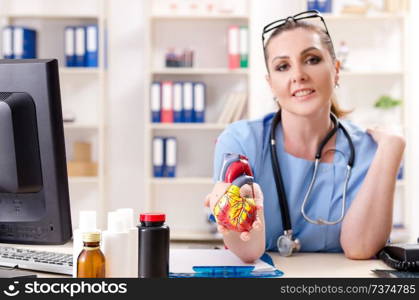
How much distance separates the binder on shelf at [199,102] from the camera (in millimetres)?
4344

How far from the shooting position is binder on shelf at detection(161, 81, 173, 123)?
4324 millimetres

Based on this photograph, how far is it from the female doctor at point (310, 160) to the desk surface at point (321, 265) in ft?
0.19

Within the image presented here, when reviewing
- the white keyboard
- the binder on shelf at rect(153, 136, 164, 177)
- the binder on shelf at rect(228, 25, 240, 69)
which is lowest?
the binder on shelf at rect(153, 136, 164, 177)

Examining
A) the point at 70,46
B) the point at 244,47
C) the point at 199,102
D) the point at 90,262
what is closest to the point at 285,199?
the point at 90,262

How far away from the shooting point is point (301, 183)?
188 centimetres

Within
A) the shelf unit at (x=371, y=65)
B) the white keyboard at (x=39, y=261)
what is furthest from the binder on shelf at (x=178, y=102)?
the white keyboard at (x=39, y=261)

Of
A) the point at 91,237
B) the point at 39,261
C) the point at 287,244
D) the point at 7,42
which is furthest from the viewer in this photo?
the point at 7,42

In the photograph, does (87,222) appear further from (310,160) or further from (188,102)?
(188,102)

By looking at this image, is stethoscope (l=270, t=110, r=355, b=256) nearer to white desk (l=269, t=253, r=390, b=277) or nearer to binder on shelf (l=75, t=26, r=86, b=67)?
white desk (l=269, t=253, r=390, b=277)

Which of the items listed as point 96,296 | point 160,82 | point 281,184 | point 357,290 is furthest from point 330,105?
point 160,82

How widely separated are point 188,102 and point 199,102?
0.26 ft

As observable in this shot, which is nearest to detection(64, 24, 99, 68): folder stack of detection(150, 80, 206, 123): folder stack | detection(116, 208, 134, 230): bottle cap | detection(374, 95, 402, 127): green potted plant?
detection(150, 80, 206, 123): folder stack

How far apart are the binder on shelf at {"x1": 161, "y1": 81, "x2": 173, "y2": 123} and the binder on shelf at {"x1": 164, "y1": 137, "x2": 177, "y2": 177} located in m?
0.15

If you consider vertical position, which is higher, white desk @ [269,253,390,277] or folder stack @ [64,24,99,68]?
folder stack @ [64,24,99,68]
